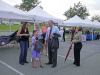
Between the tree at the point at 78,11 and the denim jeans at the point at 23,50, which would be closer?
the denim jeans at the point at 23,50

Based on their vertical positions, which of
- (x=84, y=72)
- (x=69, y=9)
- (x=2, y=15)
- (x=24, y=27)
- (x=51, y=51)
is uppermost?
(x=69, y=9)

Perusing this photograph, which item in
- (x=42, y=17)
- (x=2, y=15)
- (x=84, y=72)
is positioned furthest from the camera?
(x=42, y=17)

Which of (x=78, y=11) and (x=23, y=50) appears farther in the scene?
(x=78, y=11)

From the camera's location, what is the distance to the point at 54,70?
4.14 metres

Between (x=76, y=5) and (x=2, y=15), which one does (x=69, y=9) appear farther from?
(x=2, y=15)

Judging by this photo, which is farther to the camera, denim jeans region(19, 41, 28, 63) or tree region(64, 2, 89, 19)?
tree region(64, 2, 89, 19)

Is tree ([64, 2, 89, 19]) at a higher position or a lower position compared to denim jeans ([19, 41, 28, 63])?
higher

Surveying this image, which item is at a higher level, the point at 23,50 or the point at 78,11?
the point at 78,11

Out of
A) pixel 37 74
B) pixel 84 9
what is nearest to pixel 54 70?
pixel 37 74

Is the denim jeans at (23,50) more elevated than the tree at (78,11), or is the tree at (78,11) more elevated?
the tree at (78,11)

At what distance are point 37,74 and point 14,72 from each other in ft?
2.71

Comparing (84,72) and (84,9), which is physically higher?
(84,9)

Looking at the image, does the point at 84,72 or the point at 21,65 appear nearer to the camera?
the point at 84,72

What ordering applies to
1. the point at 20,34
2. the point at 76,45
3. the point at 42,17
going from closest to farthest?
the point at 20,34 < the point at 76,45 < the point at 42,17
